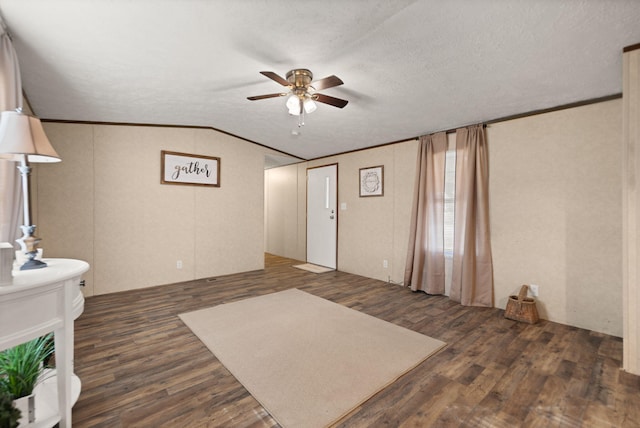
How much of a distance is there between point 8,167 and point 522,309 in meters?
4.52

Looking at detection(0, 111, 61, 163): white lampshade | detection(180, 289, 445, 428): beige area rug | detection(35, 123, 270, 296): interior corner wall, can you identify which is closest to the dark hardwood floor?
detection(180, 289, 445, 428): beige area rug

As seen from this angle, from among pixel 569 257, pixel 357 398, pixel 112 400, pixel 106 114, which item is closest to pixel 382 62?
pixel 357 398

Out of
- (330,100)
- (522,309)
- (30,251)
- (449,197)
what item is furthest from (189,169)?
(522,309)

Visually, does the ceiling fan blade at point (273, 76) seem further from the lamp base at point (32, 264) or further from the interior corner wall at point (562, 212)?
the interior corner wall at point (562, 212)

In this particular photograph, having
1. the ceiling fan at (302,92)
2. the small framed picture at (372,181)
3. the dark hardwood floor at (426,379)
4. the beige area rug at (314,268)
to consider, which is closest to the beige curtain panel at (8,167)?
the dark hardwood floor at (426,379)

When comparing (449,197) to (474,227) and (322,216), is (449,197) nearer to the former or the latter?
(474,227)

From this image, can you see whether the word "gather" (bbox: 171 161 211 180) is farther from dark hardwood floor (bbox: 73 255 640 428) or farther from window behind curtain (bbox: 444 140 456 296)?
window behind curtain (bbox: 444 140 456 296)

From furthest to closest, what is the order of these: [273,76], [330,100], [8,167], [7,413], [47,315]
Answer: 1. [330,100]
2. [273,76]
3. [8,167]
4. [47,315]
5. [7,413]

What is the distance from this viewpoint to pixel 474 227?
3357 millimetres

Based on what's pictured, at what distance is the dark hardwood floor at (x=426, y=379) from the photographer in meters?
1.54

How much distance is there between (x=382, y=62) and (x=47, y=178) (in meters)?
4.16

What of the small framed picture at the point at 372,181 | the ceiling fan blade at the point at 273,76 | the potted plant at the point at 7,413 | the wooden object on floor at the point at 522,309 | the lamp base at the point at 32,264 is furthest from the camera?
the small framed picture at the point at 372,181

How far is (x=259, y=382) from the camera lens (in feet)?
6.07

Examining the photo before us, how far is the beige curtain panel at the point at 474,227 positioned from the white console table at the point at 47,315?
11.9 ft
